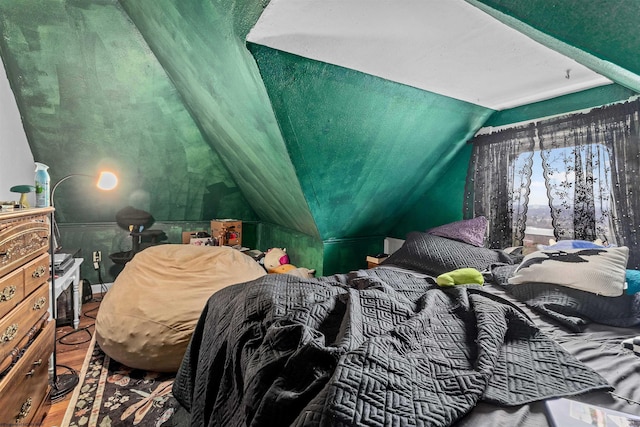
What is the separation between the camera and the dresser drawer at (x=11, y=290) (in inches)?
44.3

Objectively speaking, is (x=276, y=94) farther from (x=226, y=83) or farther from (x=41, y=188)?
(x=41, y=188)

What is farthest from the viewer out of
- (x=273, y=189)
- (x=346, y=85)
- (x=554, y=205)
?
(x=273, y=189)

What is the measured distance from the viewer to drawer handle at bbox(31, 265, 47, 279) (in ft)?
4.67

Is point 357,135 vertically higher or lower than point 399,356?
higher

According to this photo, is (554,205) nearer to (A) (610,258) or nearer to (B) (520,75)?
(A) (610,258)

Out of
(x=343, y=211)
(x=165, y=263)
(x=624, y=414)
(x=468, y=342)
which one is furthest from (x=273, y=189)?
(x=624, y=414)

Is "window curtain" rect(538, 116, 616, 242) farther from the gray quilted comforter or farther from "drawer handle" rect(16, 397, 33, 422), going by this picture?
"drawer handle" rect(16, 397, 33, 422)

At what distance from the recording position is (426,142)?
2701 mm

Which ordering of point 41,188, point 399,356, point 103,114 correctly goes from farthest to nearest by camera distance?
1. point 103,114
2. point 41,188
3. point 399,356

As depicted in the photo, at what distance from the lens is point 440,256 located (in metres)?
2.25

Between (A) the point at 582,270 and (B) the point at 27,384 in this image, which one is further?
(A) the point at 582,270

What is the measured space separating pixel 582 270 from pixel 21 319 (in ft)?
8.38

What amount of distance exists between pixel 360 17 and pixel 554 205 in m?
1.93

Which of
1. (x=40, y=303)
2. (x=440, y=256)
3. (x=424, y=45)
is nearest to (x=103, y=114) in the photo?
(x=40, y=303)
